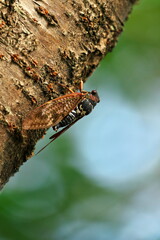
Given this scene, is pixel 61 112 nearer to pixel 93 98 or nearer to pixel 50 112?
pixel 50 112

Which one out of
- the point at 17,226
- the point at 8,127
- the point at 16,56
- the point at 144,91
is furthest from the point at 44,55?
the point at 144,91

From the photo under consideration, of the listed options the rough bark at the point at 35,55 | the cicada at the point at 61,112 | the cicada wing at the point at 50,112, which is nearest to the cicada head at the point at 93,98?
the cicada at the point at 61,112

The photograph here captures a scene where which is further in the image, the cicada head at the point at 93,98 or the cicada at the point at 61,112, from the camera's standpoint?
the cicada head at the point at 93,98

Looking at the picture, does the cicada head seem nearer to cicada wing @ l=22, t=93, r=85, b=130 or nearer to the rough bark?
cicada wing @ l=22, t=93, r=85, b=130

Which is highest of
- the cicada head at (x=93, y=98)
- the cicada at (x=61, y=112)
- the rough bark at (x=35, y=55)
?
the rough bark at (x=35, y=55)

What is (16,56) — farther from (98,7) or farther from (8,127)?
(98,7)

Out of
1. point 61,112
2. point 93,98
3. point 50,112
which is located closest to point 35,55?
point 50,112

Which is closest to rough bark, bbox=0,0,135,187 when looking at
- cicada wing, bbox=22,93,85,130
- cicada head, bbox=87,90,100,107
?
cicada wing, bbox=22,93,85,130

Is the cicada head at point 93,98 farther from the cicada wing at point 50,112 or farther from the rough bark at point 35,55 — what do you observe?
the rough bark at point 35,55
